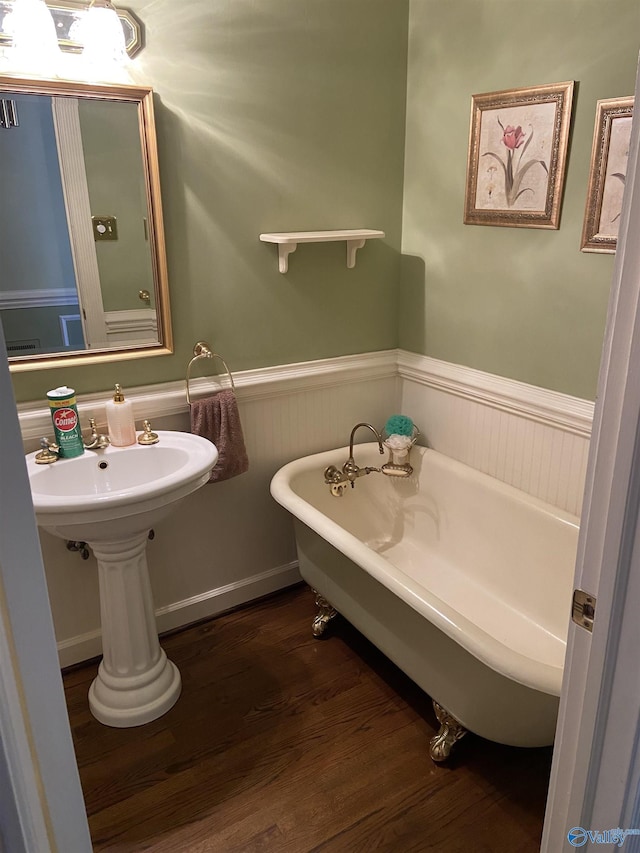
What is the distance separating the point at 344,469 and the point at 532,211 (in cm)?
108

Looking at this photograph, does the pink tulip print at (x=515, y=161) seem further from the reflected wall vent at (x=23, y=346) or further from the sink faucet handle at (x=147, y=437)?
the reflected wall vent at (x=23, y=346)

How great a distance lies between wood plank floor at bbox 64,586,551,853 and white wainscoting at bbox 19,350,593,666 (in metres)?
0.28

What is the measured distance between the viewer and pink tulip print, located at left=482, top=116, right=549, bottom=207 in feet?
6.68

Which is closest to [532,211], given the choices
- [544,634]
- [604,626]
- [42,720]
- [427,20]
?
[427,20]

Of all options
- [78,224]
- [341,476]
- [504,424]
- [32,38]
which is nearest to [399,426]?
[341,476]

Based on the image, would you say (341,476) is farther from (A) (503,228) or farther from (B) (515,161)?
(B) (515,161)

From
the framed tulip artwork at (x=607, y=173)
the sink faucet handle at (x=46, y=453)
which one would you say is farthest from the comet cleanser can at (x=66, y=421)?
the framed tulip artwork at (x=607, y=173)

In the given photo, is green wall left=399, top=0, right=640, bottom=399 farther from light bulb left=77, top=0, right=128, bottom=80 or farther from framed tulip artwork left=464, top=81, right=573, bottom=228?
light bulb left=77, top=0, right=128, bottom=80

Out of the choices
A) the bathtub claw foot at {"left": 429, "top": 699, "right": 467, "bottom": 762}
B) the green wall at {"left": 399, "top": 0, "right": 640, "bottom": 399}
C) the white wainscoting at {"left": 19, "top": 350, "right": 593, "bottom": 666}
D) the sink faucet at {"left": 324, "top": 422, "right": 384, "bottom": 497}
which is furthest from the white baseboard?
the green wall at {"left": 399, "top": 0, "right": 640, "bottom": 399}

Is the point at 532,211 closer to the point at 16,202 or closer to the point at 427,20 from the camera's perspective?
the point at 427,20

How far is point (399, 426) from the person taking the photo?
2.57 m

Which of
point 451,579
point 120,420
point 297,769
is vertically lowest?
point 297,769

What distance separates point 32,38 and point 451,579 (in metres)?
2.10

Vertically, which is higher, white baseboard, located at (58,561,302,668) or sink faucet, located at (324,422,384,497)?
sink faucet, located at (324,422,384,497)
